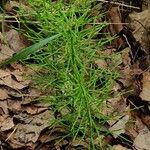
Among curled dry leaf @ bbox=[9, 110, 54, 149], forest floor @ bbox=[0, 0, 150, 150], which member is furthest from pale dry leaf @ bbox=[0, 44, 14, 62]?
curled dry leaf @ bbox=[9, 110, 54, 149]

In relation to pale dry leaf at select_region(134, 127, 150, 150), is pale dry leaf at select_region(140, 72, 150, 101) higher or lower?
higher

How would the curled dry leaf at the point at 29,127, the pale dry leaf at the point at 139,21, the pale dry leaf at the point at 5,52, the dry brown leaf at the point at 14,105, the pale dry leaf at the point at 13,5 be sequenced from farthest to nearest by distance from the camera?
the pale dry leaf at the point at 139,21 < the pale dry leaf at the point at 13,5 < the pale dry leaf at the point at 5,52 < the dry brown leaf at the point at 14,105 < the curled dry leaf at the point at 29,127

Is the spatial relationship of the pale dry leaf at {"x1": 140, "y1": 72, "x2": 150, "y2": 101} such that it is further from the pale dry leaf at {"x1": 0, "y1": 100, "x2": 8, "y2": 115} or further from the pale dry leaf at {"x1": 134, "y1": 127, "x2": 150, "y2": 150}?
the pale dry leaf at {"x1": 0, "y1": 100, "x2": 8, "y2": 115}

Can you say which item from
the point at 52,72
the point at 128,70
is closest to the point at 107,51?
the point at 128,70

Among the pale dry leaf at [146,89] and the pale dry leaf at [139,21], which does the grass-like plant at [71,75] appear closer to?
the pale dry leaf at [146,89]

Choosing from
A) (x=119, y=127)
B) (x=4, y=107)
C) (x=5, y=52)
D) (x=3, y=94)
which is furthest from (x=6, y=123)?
(x=119, y=127)

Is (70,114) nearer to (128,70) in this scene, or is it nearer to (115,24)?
(128,70)

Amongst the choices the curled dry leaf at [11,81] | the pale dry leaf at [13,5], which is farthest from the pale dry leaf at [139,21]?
the curled dry leaf at [11,81]
